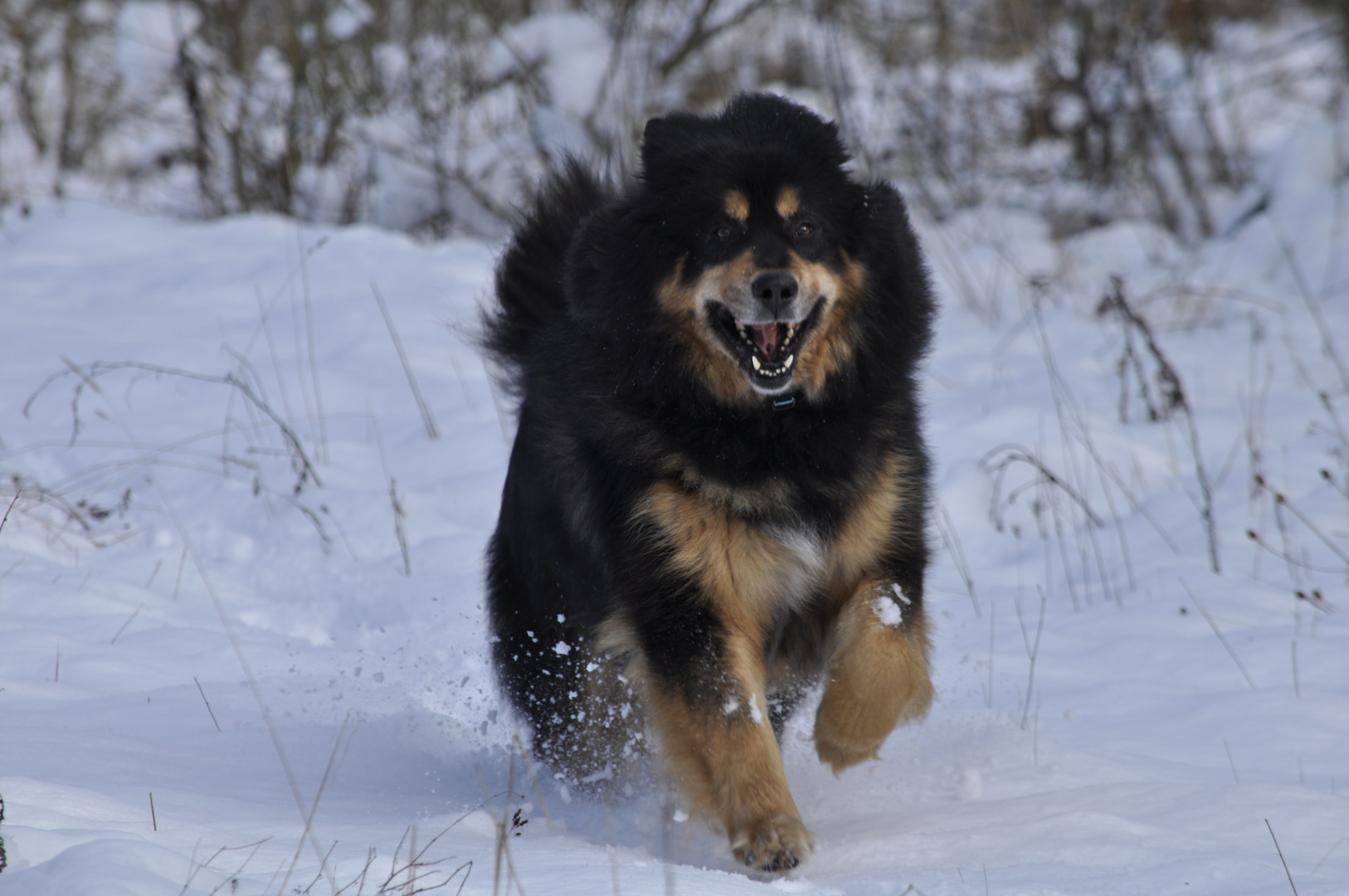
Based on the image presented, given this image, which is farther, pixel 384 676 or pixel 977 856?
pixel 384 676

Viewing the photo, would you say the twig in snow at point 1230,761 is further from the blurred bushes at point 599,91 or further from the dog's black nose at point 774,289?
the blurred bushes at point 599,91

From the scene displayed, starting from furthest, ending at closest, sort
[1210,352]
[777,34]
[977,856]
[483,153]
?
[777,34] < [483,153] < [1210,352] < [977,856]

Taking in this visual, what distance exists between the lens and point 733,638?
272 centimetres

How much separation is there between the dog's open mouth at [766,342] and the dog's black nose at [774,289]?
0.08 m

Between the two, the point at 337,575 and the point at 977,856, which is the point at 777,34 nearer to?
the point at 337,575

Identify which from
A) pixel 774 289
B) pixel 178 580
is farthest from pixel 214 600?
pixel 774 289

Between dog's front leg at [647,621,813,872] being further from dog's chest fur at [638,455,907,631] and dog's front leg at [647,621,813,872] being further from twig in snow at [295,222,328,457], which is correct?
twig in snow at [295,222,328,457]

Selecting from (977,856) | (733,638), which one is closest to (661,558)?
(733,638)

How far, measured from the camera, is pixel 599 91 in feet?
28.4

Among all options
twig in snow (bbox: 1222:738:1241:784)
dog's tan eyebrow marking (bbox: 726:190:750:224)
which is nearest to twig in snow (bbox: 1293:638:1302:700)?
twig in snow (bbox: 1222:738:1241:784)

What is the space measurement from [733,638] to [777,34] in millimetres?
9965

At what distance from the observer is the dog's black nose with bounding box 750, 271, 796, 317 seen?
2.71 metres

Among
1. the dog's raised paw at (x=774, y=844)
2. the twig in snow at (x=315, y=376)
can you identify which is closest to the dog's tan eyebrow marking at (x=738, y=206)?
the dog's raised paw at (x=774, y=844)

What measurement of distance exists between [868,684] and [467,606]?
2007mm
